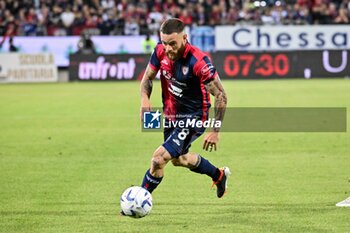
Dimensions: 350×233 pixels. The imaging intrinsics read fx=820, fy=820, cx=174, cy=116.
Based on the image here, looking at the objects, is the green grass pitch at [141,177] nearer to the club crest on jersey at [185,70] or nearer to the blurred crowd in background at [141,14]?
the club crest on jersey at [185,70]

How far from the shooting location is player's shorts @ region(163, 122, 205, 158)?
27.0 ft

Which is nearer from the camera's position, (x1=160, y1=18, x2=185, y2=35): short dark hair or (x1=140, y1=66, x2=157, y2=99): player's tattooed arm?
(x1=160, y1=18, x2=185, y2=35): short dark hair

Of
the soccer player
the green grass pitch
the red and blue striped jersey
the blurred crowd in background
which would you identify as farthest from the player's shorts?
the blurred crowd in background

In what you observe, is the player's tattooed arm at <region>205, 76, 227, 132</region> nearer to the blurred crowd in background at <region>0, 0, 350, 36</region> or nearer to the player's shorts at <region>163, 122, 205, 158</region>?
the player's shorts at <region>163, 122, 205, 158</region>

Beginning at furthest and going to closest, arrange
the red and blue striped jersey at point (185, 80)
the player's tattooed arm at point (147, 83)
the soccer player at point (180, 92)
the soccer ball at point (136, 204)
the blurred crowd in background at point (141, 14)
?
the blurred crowd in background at point (141, 14) → the player's tattooed arm at point (147, 83) → the red and blue striped jersey at point (185, 80) → the soccer player at point (180, 92) → the soccer ball at point (136, 204)

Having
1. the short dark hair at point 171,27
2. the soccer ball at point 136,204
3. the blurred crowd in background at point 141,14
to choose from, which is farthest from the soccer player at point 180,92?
the blurred crowd in background at point 141,14

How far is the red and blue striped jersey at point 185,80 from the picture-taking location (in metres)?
8.23

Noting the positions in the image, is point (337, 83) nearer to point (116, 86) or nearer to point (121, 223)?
point (116, 86)

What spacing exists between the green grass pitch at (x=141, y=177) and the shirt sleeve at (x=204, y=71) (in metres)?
1.40

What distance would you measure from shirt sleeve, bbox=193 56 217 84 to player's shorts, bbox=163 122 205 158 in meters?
0.56

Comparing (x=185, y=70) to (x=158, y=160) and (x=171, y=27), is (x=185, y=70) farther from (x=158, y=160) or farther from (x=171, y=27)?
(x=158, y=160)

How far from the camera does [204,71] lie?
8.16 meters

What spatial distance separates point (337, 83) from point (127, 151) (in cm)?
1701

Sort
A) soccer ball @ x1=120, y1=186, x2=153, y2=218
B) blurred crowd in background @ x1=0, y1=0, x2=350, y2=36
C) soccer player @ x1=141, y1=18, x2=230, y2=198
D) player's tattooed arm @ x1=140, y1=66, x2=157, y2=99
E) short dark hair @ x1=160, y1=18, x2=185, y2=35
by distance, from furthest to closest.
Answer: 1. blurred crowd in background @ x1=0, y1=0, x2=350, y2=36
2. player's tattooed arm @ x1=140, y1=66, x2=157, y2=99
3. soccer player @ x1=141, y1=18, x2=230, y2=198
4. short dark hair @ x1=160, y1=18, x2=185, y2=35
5. soccer ball @ x1=120, y1=186, x2=153, y2=218
